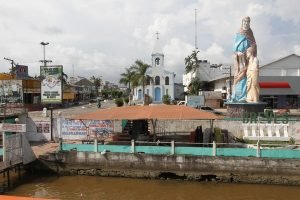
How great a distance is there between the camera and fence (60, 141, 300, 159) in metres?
20.2

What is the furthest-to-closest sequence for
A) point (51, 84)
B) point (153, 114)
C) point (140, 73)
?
point (140, 73)
point (51, 84)
point (153, 114)

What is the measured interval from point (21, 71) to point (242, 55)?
150ft

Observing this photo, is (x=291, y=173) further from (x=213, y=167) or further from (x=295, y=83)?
(x=295, y=83)

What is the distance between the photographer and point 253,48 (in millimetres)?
34188

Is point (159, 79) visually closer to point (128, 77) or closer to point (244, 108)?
point (128, 77)

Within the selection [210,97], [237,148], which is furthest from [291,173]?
[210,97]

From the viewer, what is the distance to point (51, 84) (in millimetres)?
30500

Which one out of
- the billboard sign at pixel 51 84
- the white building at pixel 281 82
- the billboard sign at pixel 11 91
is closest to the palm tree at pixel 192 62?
the white building at pixel 281 82

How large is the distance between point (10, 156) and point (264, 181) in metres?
13.6

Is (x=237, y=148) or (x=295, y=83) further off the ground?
(x=295, y=83)

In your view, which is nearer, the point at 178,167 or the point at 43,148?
the point at 178,167

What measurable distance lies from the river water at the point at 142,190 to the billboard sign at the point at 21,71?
4788 cm

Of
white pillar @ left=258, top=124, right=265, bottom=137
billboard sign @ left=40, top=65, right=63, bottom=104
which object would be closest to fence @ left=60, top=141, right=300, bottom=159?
white pillar @ left=258, top=124, right=265, bottom=137

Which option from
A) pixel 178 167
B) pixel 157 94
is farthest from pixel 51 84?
pixel 157 94
